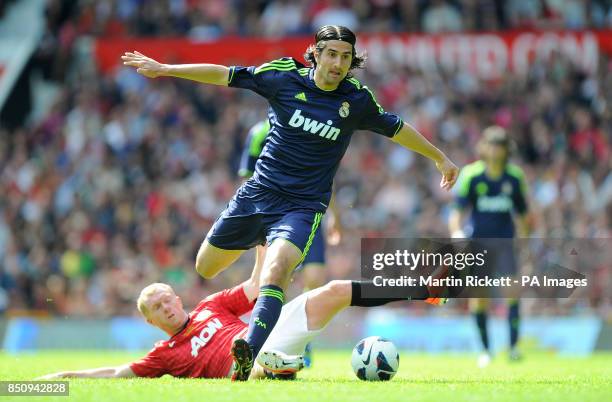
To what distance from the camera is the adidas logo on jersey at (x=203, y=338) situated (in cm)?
888

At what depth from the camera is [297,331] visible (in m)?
8.57

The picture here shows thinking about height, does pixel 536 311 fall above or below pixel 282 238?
above

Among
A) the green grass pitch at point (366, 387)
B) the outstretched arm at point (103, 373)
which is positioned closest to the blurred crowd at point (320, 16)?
the green grass pitch at point (366, 387)

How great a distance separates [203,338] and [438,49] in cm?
1452

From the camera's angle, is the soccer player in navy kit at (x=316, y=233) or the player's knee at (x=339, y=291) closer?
the player's knee at (x=339, y=291)

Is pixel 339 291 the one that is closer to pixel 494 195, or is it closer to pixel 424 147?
pixel 424 147

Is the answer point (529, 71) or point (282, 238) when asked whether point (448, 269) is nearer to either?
point (282, 238)

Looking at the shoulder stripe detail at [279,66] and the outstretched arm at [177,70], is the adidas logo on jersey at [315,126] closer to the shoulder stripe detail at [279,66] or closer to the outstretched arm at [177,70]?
the shoulder stripe detail at [279,66]

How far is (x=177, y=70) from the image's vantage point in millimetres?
8578

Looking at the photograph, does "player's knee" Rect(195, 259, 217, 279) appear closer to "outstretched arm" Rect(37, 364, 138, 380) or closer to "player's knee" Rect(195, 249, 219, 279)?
"player's knee" Rect(195, 249, 219, 279)

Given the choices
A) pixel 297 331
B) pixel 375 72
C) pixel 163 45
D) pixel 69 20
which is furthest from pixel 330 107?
pixel 69 20

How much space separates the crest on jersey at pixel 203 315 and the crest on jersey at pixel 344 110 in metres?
1.90

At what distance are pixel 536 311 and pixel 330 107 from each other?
365 inches

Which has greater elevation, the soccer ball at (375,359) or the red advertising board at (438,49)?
the red advertising board at (438,49)
